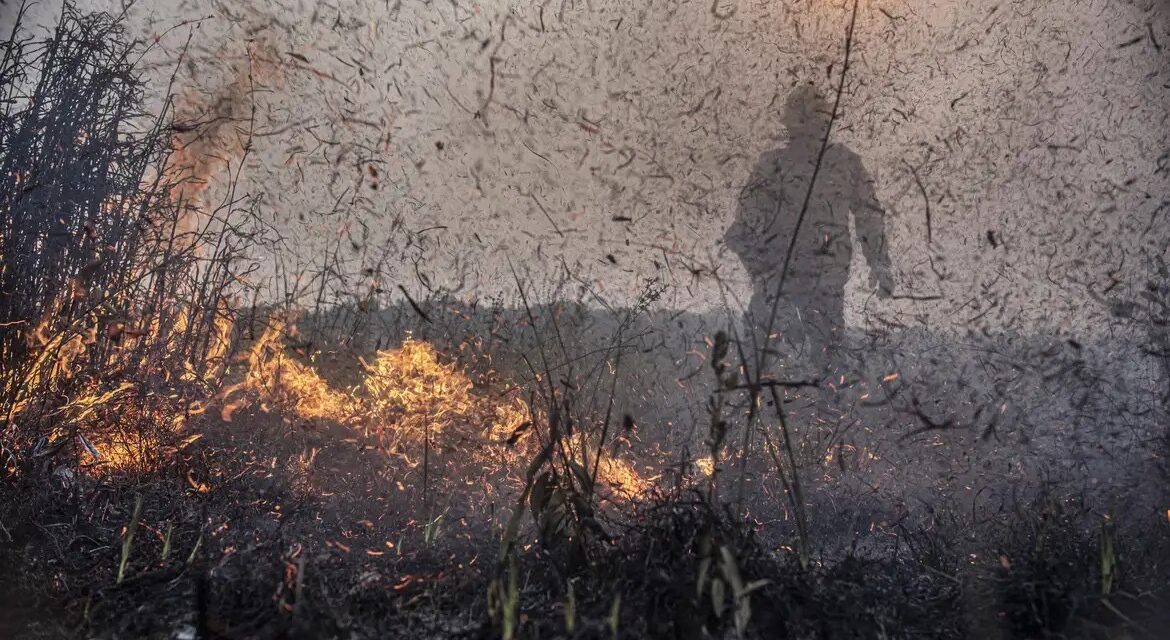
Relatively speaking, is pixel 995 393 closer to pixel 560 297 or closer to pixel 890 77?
pixel 890 77

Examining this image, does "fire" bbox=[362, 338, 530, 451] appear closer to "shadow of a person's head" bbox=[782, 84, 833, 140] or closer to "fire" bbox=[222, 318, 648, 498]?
"fire" bbox=[222, 318, 648, 498]

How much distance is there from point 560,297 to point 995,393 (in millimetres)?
1705

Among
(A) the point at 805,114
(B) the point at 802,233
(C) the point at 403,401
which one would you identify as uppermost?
(A) the point at 805,114

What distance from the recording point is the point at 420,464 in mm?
3078

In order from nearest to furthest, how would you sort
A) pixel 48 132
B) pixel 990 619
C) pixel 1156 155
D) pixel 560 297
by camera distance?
pixel 990 619 → pixel 48 132 → pixel 1156 155 → pixel 560 297

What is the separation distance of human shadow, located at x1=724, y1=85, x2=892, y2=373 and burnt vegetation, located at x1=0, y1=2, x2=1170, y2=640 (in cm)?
19

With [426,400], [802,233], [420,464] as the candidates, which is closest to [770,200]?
[802,233]

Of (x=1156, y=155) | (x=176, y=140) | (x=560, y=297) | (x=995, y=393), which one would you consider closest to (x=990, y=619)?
(x=995, y=393)

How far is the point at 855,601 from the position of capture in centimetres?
203

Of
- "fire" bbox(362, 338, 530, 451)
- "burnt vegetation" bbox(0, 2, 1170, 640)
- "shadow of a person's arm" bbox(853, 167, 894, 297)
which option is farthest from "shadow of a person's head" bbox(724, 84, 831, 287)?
"fire" bbox(362, 338, 530, 451)

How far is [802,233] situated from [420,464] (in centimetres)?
179

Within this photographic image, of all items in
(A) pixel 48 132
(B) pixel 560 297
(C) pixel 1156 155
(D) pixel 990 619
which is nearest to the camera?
(D) pixel 990 619

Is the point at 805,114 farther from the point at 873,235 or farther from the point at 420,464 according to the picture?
the point at 420,464

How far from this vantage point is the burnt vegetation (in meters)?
1.96
